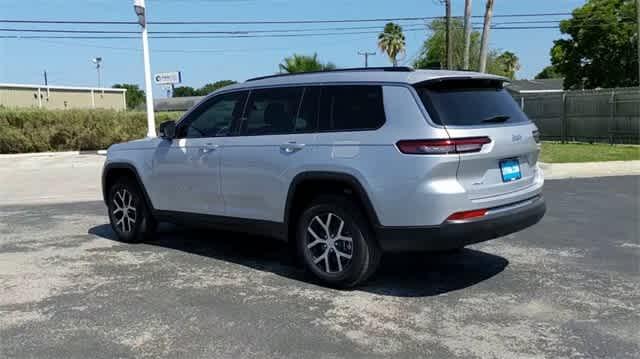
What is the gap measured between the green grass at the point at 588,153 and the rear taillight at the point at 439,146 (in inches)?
520

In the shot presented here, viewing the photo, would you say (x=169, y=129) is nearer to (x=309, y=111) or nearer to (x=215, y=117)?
(x=215, y=117)

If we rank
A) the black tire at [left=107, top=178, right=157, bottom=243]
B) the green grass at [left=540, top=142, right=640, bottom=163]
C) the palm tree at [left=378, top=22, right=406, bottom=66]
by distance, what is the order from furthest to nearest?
the palm tree at [left=378, top=22, right=406, bottom=66], the green grass at [left=540, top=142, right=640, bottom=163], the black tire at [left=107, top=178, right=157, bottom=243]

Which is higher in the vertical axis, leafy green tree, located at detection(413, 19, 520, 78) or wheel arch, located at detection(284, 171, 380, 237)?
leafy green tree, located at detection(413, 19, 520, 78)

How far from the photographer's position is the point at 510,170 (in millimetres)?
4934

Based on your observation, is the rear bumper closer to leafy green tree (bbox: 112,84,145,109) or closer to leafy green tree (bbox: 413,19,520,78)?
leafy green tree (bbox: 413,19,520,78)

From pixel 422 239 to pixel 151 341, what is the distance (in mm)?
2090

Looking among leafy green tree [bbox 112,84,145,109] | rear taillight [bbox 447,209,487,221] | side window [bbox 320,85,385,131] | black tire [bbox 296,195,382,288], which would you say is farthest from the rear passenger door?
leafy green tree [bbox 112,84,145,109]

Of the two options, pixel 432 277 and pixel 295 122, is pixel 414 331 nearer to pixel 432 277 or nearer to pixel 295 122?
pixel 432 277

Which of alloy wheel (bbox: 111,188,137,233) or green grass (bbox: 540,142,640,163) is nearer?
alloy wheel (bbox: 111,188,137,233)

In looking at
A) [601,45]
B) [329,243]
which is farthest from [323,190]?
[601,45]

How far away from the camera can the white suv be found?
452 centimetres

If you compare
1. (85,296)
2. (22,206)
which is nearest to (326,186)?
(85,296)

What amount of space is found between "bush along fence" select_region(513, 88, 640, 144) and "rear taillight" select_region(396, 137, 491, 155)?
18063 millimetres

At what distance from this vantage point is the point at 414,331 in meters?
4.16
